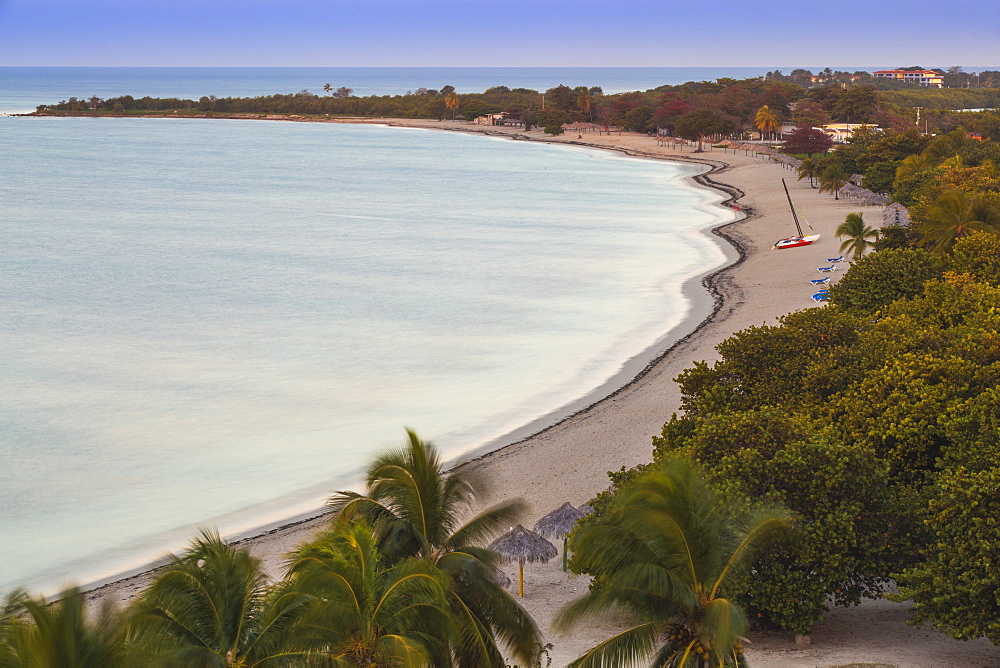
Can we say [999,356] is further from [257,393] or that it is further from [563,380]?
[257,393]

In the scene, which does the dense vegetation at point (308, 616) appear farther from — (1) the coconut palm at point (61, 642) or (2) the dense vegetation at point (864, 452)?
(2) the dense vegetation at point (864, 452)

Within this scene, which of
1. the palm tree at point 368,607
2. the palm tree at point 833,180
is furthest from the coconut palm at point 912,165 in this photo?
the palm tree at point 368,607

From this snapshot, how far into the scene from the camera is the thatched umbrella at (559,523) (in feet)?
53.5

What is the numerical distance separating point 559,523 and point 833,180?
57061 millimetres

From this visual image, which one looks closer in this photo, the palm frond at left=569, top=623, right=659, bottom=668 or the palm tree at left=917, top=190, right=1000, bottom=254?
the palm frond at left=569, top=623, right=659, bottom=668

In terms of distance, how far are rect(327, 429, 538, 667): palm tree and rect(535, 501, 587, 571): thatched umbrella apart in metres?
4.62

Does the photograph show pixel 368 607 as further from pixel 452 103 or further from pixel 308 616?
pixel 452 103

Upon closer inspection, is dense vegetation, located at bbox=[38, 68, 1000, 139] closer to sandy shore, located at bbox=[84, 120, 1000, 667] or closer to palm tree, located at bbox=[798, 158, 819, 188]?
palm tree, located at bbox=[798, 158, 819, 188]

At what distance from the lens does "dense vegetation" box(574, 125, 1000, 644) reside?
12.3 m

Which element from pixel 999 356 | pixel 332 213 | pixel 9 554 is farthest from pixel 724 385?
pixel 332 213

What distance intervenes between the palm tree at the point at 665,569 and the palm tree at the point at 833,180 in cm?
6028

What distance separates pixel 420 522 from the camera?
1142 cm

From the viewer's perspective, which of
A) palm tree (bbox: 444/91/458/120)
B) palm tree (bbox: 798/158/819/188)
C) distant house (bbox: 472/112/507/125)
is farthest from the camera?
palm tree (bbox: 444/91/458/120)

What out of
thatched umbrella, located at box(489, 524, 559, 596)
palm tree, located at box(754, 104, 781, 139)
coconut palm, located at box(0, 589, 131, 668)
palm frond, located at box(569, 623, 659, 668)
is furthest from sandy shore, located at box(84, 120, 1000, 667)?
palm tree, located at box(754, 104, 781, 139)
